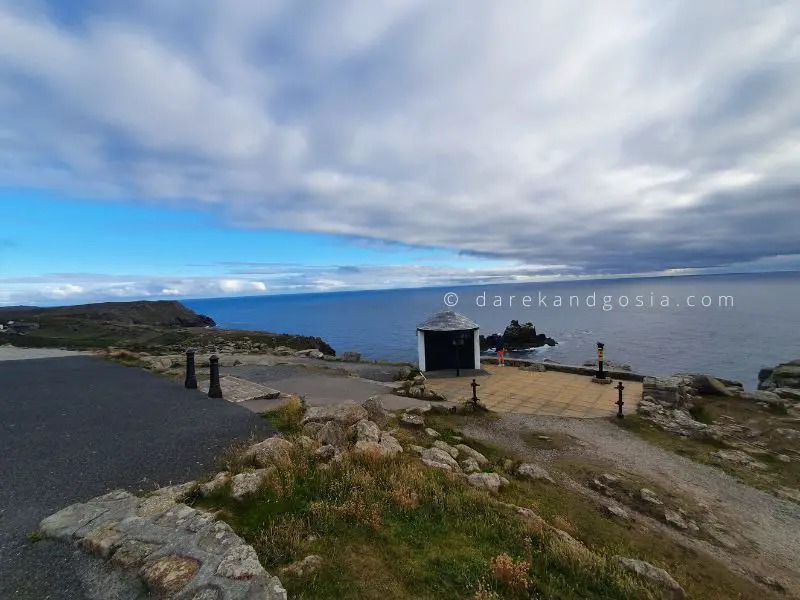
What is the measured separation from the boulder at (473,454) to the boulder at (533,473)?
28.6 inches

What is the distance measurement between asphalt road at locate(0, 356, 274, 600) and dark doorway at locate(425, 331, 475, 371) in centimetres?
1059

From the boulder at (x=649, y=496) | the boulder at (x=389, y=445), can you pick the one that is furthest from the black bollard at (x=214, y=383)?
the boulder at (x=649, y=496)

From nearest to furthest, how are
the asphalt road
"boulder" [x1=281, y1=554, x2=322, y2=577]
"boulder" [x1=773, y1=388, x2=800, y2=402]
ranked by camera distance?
"boulder" [x1=281, y1=554, x2=322, y2=577], the asphalt road, "boulder" [x1=773, y1=388, x2=800, y2=402]

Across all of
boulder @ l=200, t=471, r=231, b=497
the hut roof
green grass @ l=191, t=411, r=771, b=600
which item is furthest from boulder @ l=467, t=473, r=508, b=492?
the hut roof

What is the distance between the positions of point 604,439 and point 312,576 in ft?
30.7

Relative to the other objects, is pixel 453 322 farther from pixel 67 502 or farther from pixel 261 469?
pixel 67 502

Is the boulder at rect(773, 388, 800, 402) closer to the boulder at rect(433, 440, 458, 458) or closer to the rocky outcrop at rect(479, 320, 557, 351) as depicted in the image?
the boulder at rect(433, 440, 458, 458)

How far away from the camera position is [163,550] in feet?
13.2

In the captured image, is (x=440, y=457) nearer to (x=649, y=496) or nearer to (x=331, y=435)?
(x=331, y=435)

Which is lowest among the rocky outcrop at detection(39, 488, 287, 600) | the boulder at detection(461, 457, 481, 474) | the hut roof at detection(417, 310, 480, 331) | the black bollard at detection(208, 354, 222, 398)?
the boulder at detection(461, 457, 481, 474)

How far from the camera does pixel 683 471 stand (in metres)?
8.97

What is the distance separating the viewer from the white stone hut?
18.9 metres

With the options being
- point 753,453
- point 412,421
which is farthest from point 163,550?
point 753,453

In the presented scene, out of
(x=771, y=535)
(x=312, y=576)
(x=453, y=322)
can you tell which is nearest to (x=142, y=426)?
(x=312, y=576)
